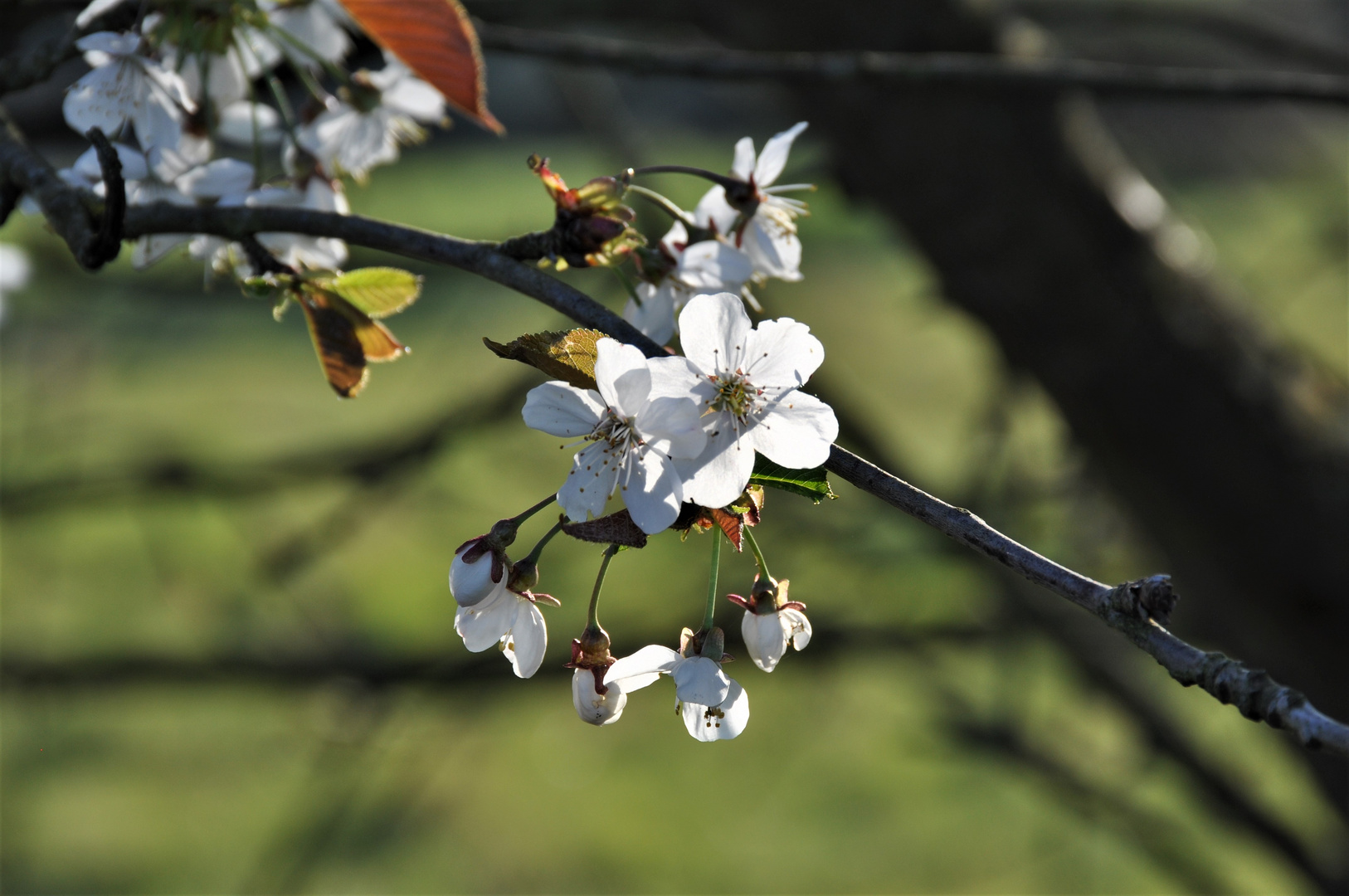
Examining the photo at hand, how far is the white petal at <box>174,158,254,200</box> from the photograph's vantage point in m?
0.59

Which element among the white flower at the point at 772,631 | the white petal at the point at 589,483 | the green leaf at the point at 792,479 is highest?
the green leaf at the point at 792,479

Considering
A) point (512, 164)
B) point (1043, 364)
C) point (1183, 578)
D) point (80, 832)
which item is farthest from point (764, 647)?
point (512, 164)

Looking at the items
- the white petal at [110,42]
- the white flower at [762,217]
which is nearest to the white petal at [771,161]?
the white flower at [762,217]

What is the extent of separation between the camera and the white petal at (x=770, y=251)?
0.59 metres

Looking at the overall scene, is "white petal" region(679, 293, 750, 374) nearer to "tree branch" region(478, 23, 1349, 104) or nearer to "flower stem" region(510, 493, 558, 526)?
"flower stem" region(510, 493, 558, 526)

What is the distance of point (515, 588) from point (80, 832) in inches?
101

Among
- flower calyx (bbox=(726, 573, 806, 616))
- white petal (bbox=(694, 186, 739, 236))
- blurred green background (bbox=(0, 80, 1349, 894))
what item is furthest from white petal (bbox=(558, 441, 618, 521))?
blurred green background (bbox=(0, 80, 1349, 894))

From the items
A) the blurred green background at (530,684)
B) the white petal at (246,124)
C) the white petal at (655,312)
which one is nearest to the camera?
the white petal at (655,312)

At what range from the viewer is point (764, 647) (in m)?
0.50

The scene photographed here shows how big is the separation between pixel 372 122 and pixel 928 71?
0.39m

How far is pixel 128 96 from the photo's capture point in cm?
58

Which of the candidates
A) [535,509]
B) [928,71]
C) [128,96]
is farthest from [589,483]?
[928,71]

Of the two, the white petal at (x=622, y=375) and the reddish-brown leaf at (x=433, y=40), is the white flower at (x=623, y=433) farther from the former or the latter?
the reddish-brown leaf at (x=433, y=40)

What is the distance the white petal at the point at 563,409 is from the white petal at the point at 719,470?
6 cm
